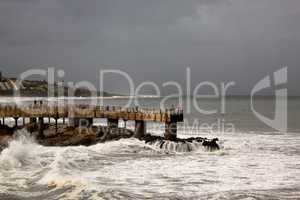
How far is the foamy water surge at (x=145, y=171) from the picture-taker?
2256 cm

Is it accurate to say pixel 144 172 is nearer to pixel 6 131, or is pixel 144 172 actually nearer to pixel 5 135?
pixel 5 135

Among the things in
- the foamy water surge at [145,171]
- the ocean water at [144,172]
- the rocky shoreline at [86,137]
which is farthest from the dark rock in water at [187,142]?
the ocean water at [144,172]

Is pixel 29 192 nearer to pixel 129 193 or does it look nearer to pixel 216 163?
pixel 129 193

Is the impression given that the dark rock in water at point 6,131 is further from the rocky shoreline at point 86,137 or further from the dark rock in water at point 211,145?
the dark rock in water at point 211,145

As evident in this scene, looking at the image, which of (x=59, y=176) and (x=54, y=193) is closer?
(x=54, y=193)

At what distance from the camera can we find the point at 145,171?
28562 millimetres

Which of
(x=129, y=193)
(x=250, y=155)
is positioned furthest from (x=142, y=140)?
(x=129, y=193)

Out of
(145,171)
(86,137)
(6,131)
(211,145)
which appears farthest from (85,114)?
(145,171)

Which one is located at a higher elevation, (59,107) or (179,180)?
(59,107)

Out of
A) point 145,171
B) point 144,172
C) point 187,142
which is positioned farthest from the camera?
point 187,142

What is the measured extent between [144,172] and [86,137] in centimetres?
1353

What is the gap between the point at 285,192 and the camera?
2303cm

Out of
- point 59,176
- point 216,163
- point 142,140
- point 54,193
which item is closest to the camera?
point 54,193

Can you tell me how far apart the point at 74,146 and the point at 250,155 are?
14.2 meters
